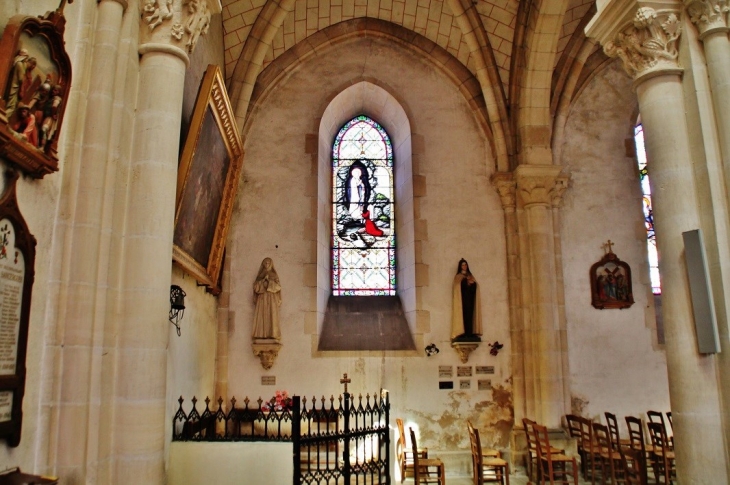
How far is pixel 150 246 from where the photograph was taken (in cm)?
432

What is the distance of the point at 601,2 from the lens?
5.36 meters

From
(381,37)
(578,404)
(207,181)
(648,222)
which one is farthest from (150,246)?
(648,222)

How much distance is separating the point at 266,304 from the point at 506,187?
14.1 ft

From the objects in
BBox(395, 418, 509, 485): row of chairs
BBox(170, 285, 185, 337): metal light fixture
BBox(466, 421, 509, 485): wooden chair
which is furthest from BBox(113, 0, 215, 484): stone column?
BBox(466, 421, 509, 485): wooden chair

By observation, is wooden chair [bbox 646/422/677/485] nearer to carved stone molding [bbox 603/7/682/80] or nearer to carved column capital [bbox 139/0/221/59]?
carved stone molding [bbox 603/7/682/80]

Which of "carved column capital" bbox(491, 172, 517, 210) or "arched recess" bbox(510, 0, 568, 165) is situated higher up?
"arched recess" bbox(510, 0, 568, 165)

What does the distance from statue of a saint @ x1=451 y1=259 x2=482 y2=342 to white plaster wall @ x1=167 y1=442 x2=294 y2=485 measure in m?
4.52

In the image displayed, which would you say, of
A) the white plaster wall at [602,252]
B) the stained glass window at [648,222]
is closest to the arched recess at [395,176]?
the white plaster wall at [602,252]

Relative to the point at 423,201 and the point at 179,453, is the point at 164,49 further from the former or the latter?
the point at 423,201

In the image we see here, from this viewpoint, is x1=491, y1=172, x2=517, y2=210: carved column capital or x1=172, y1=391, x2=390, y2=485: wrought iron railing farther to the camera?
x1=491, y1=172, x2=517, y2=210: carved column capital

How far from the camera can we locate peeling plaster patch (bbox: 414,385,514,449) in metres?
9.60

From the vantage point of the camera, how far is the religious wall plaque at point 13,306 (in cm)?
322

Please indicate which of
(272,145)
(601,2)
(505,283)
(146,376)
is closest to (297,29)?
(272,145)

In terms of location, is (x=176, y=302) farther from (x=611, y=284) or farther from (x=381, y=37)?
(x=611, y=284)
